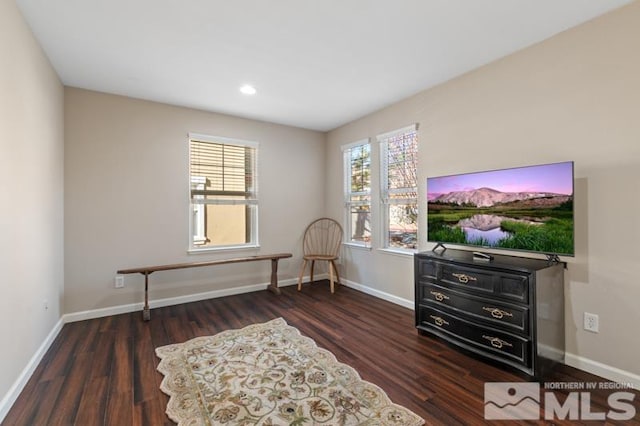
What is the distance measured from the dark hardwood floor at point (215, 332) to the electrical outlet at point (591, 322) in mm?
324

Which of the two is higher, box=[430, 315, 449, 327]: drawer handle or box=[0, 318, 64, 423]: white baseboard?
box=[430, 315, 449, 327]: drawer handle

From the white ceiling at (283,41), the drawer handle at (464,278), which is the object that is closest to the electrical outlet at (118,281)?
the white ceiling at (283,41)

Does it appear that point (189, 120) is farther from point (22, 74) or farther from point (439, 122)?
point (439, 122)

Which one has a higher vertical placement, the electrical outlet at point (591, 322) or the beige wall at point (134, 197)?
the beige wall at point (134, 197)

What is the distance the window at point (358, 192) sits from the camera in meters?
4.20

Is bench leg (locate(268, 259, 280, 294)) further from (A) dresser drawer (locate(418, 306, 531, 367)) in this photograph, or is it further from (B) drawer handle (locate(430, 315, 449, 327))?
(B) drawer handle (locate(430, 315, 449, 327))

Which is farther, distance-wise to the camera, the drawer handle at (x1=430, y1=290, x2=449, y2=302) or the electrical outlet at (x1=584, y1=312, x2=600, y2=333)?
the drawer handle at (x1=430, y1=290, x2=449, y2=302)

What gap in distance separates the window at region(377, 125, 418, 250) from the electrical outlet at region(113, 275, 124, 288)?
3.22 metres

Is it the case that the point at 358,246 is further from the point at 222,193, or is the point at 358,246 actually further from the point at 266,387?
the point at 266,387

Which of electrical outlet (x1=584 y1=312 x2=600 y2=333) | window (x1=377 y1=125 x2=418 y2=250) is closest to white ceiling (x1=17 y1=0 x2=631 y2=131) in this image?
window (x1=377 y1=125 x2=418 y2=250)

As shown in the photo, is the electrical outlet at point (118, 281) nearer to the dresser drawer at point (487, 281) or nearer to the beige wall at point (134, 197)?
the beige wall at point (134, 197)

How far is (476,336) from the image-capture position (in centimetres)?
228

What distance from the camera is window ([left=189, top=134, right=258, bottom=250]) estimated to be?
153 inches

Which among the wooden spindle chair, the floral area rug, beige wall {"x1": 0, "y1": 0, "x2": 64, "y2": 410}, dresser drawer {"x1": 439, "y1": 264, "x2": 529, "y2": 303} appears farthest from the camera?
the wooden spindle chair
